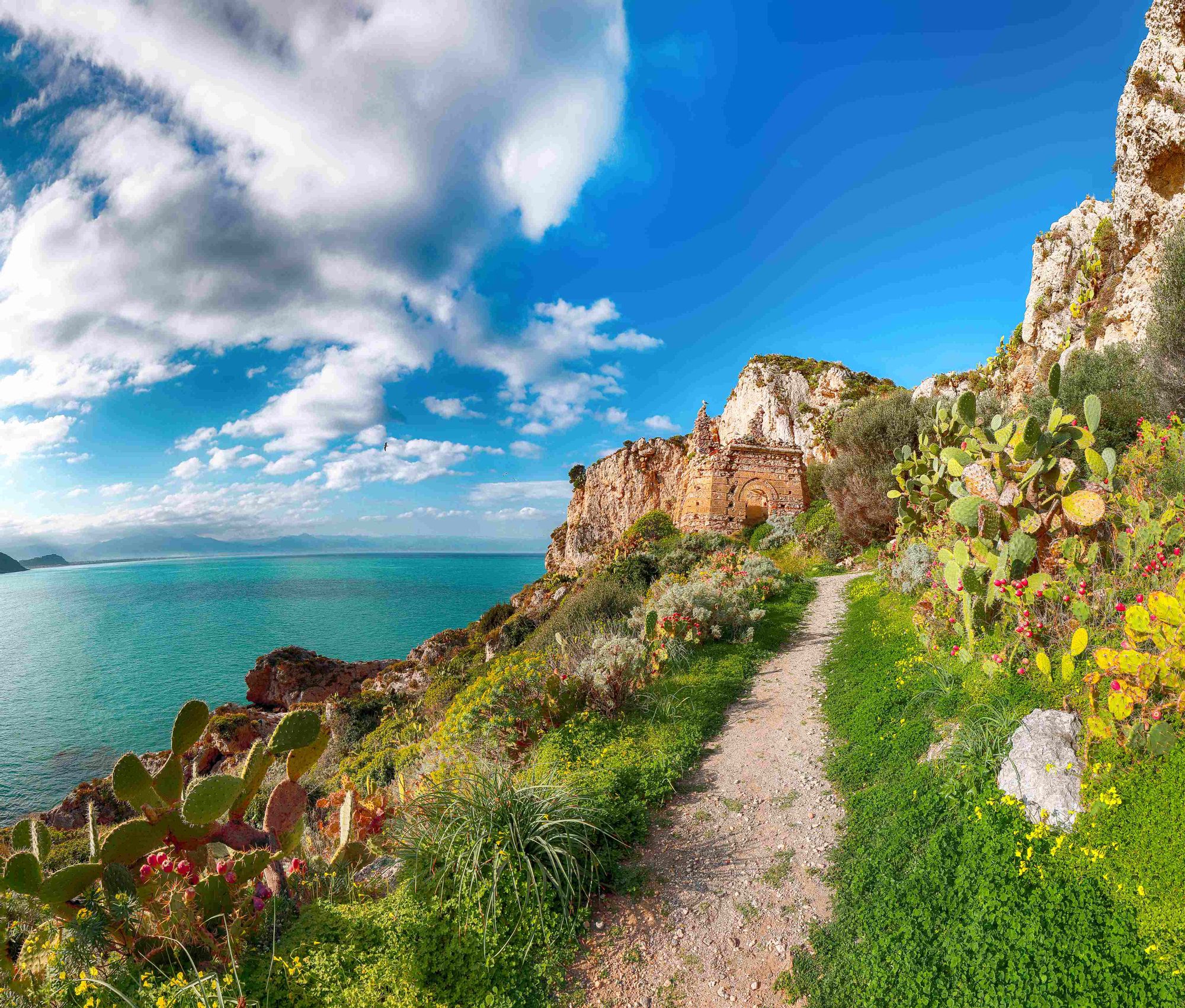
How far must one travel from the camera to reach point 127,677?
33250 millimetres

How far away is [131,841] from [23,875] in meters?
0.47

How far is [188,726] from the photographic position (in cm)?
349

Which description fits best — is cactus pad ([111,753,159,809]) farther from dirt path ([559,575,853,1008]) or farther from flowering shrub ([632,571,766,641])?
flowering shrub ([632,571,766,641])

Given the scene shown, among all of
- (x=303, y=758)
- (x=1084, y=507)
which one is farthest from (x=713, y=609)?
(x=303, y=758)

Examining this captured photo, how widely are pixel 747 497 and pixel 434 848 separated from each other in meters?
21.4

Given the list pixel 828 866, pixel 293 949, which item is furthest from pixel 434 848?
pixel 828 866

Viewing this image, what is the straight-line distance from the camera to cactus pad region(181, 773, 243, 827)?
10.4 feet

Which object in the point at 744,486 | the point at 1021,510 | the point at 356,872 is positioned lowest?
the point at 356,872

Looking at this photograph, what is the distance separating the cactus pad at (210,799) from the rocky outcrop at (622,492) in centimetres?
3453

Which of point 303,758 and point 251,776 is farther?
point 303,758

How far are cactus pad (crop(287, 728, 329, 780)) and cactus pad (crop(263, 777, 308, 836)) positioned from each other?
70 millimetres

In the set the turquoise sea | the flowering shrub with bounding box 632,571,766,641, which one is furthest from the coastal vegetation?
the turquoise sea

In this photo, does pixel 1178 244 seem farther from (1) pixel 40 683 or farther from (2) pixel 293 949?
(1) pixel 40 683

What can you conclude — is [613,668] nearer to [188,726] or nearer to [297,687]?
[188,726]
